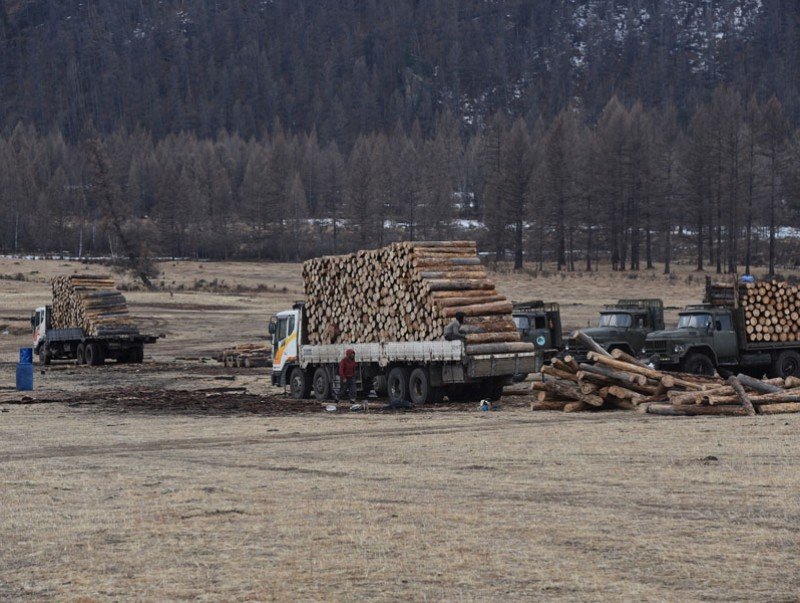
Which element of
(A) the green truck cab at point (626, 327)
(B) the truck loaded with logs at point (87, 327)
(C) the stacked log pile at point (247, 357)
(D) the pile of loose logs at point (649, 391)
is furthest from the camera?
(B) the truck loaded with logs at point (87, 327)

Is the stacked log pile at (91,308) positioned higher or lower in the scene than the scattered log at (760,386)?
higher

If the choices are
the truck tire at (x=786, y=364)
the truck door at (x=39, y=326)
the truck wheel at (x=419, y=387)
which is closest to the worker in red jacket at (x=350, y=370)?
the truck wheel at (x=419, y=387)

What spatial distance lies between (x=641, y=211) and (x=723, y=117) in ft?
33.4

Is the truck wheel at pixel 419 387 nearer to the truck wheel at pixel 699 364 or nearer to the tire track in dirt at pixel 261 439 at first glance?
the tire track in dirt at pixel 261 439

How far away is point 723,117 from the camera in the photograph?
97625mm

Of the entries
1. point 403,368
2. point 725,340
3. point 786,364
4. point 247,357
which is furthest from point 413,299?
point 247,357

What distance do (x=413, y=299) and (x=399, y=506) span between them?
599 inches

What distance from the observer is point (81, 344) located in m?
47.6

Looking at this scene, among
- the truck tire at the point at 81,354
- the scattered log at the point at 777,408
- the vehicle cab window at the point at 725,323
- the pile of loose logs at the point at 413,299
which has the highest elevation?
the pile of loose logs at the point at 413,299

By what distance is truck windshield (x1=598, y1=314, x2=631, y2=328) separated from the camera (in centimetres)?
3441

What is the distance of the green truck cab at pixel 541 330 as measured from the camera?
33.5 m

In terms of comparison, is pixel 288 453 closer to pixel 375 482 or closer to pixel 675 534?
pixel 375 482

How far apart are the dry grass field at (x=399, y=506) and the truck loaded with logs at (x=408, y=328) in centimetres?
161

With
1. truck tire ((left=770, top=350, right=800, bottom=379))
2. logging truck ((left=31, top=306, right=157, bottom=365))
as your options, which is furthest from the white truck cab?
logging truck ((left=31, top=306, right=157, bottom=365))
